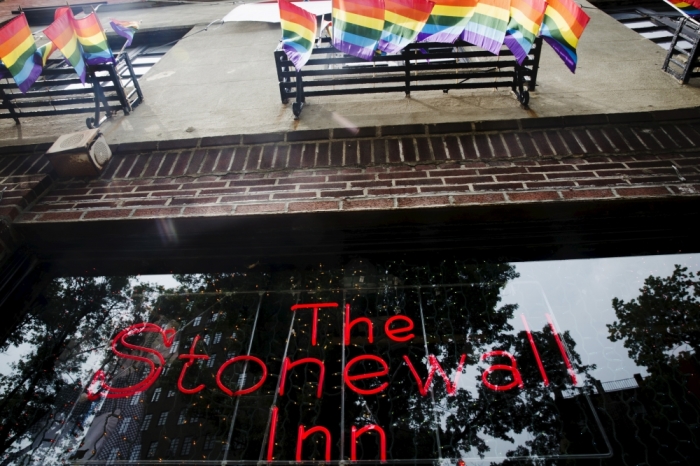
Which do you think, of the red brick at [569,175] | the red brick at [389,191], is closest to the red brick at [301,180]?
the red brick at [389,191]

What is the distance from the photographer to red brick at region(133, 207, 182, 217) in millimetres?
2613

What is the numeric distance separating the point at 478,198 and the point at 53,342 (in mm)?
2587

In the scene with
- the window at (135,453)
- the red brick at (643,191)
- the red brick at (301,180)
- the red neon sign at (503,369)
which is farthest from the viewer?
the red brick at (301,180)

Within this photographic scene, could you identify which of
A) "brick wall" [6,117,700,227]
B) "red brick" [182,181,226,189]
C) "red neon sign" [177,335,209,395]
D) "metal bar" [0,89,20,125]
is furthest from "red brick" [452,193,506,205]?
"metal bar" [0,89,20,125]

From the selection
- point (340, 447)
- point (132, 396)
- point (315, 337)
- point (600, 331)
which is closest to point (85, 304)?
point (132, 396)

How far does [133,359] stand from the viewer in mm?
2227

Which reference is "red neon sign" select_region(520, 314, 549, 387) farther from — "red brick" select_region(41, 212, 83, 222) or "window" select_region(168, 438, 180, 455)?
"red brick" select_region(41, 212, 83, 222)

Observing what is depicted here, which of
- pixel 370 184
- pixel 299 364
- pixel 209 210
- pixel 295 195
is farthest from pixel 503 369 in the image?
pixel 209 210

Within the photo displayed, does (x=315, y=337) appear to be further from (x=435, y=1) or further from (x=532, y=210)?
(x=435, y=1)

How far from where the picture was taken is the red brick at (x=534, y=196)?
249 cm

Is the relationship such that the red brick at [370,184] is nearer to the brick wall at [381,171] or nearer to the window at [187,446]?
the brick wall at [381,171]

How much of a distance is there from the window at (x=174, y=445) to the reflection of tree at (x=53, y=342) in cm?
64

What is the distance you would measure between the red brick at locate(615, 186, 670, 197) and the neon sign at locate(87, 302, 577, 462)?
926 millimetres

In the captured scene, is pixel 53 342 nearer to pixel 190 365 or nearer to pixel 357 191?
pixel 190 365
